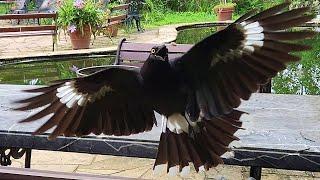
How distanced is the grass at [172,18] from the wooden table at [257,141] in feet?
33.0

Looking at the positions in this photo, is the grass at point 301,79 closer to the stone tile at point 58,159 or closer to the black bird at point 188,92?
the stone tile at point 58,159

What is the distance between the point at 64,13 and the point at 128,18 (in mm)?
2966

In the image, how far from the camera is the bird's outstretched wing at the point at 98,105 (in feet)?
5.25

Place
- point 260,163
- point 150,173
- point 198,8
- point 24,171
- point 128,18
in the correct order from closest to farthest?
point 24,171 < point 260,163 < point 150,173 < point 128,18 < point 198,8

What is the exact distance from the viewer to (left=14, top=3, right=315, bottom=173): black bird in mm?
1479

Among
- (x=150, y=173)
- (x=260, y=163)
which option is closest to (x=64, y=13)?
(x=150, y=173)

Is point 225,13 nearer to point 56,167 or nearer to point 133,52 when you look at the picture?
point 133,52

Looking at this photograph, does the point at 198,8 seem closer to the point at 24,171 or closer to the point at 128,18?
the point at 128,18

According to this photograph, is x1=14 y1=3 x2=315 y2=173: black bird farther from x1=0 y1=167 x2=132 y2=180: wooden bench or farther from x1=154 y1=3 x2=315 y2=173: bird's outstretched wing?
x1=0 y1=167 x2=132 y2=180: wooden bench

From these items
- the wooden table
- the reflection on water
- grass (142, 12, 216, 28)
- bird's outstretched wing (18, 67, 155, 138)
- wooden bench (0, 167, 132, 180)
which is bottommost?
the reflection on water

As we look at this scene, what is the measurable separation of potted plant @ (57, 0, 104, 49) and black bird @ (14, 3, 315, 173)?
22.4 ft

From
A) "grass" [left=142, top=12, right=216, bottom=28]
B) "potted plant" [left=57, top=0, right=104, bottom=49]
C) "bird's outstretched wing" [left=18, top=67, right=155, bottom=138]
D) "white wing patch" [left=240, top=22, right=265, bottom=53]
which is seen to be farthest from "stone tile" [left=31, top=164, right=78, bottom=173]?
"grass" [left=142, top=12, right=216, bottom=28]

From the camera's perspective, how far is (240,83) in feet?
5.11

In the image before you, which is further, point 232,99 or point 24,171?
point 232,99
